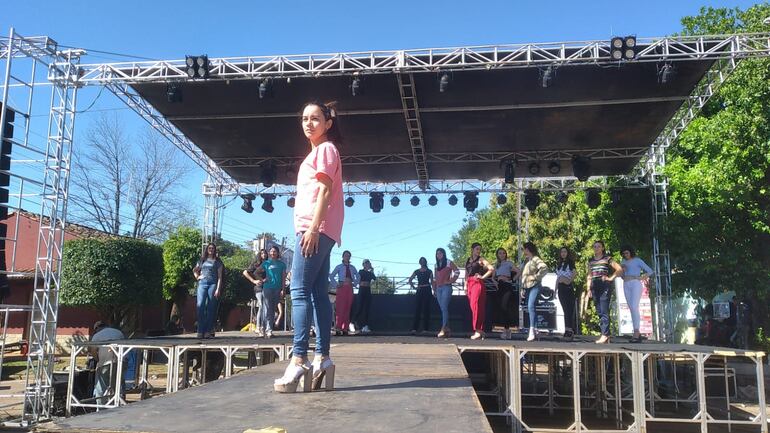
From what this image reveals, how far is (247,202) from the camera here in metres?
15.7

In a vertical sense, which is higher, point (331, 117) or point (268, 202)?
point (268, 202)

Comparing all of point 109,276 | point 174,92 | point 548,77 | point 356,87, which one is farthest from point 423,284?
point 109,276

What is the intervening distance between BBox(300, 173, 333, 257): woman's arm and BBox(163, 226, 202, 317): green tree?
18750mm

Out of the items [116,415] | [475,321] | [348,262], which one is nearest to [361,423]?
[116,415]

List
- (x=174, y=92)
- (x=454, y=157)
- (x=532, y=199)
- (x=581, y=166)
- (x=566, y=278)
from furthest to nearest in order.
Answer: (x=532, y=199) < (x=454, y=157) < (x=581, y=166) < (x=174, y=92) < (x=566, y=278)

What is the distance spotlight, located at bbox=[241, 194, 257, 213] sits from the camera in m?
15.6

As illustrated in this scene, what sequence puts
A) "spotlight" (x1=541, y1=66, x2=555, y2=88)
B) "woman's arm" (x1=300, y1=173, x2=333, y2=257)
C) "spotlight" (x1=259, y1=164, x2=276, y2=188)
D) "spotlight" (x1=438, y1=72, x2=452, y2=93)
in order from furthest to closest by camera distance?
"spotlight" (x1=259, y1=164, x2=276, y2=188) → "spotlight" (x1=438, y1=72, x2=452, y2=93) → "spotlight" (x1=541, y1=66, x2=555, y2=88) → "woman's arm" (x1=300, y1=173, x2=333, y2=257)

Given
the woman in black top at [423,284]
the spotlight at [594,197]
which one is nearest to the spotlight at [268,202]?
the woman in black top at [423,284]

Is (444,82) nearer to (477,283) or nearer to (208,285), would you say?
(477,283)

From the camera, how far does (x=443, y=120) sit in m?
11.5

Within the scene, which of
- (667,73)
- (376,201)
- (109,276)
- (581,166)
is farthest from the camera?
(109,276)

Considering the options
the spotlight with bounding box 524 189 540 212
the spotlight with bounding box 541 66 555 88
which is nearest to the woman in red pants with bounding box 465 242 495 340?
the spotlight with bounding box 541 66 555 88

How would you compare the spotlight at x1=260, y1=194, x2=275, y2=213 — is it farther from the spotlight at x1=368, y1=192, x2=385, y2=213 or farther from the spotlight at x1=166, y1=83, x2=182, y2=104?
the spotlight at x1=166, y1=83, x2=182, y2=104

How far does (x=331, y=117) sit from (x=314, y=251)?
0.86 meters
